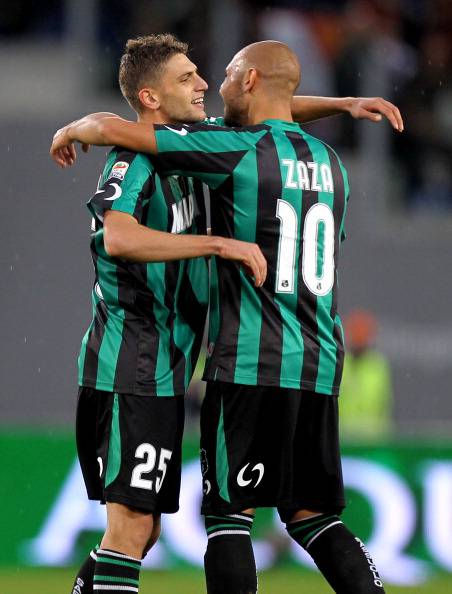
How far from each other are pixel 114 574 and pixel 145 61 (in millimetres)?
1845

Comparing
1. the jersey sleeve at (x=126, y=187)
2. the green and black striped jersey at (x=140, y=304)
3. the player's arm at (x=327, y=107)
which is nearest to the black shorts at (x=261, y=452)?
the green and black striped jersey at (x=140, y=304)

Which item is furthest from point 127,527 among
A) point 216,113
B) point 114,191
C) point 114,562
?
point 216,113

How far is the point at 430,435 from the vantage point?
26.8 feet

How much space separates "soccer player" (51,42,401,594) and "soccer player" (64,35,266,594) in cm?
14

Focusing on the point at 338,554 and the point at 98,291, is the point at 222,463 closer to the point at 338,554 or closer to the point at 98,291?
the point at 338,554

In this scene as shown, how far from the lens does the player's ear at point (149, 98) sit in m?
4.64

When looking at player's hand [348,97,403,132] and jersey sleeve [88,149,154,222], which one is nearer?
jersey sleeve [88,149,154,222]

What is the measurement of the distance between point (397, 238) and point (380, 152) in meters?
0.81

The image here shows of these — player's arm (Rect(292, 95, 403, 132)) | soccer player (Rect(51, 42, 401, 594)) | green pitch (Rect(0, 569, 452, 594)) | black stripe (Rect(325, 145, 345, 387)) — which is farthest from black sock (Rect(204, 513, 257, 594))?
green pitch (Rect(0, 569, 452, 594))

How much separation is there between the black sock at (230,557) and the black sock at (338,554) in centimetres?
24

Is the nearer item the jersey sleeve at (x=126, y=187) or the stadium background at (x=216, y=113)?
the jersey sleeve at (x=126, y=187)

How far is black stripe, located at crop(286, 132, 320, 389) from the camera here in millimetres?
4445

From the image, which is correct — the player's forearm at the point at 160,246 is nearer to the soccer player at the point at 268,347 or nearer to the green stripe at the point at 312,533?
the soccer player at the point at 268,347

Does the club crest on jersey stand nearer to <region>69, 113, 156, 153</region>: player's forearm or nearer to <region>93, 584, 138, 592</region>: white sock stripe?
<region>69, 113, 156, 153</region>: player's forearm
